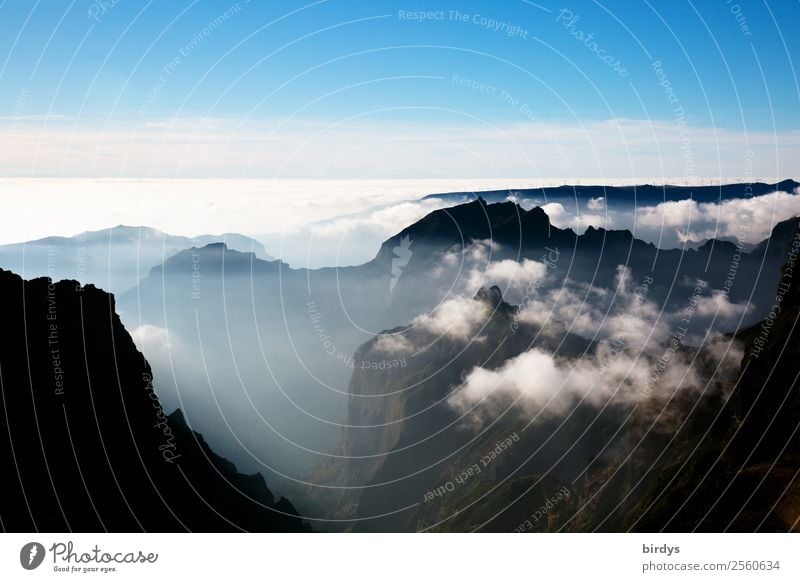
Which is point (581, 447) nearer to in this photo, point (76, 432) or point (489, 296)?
point (489, 296)

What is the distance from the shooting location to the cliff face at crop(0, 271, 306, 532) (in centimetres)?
2347

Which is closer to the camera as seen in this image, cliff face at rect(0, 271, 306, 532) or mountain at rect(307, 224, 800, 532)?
cliff face at rect(0, 271, 306, 532)

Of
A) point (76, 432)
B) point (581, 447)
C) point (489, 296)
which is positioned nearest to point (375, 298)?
point (489, 296)

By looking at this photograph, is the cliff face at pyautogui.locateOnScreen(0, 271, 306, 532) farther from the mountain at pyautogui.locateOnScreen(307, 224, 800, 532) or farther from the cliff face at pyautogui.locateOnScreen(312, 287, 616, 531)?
the cliff face at pyautogui.locateOnScreen(312, 287, 616, 531)

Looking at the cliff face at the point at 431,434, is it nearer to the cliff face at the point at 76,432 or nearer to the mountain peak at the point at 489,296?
the mountain peak at the point at 489,296

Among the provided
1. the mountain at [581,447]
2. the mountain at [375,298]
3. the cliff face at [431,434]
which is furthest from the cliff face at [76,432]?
the mountain at [375,298]

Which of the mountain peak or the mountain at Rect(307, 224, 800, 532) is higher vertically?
the mountain peak

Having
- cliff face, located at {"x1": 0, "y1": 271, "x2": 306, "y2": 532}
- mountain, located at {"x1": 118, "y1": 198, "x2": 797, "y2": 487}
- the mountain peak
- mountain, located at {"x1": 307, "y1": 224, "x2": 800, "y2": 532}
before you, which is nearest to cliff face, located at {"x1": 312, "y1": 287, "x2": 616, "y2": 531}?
the mountain peak

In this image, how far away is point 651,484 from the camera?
38.9 meters

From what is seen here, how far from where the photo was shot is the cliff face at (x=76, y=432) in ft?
77.0

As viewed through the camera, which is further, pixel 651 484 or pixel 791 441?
pixel 651 484

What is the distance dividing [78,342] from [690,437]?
4142cm
